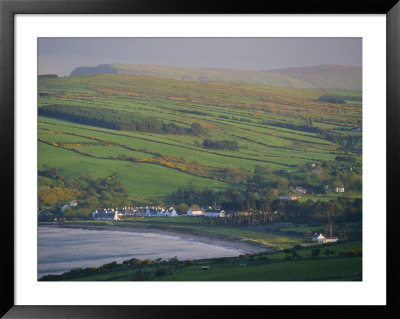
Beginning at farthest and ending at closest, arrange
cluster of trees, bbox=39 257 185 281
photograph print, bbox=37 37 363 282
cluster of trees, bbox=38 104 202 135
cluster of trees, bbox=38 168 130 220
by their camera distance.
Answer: cluster of trees, bbox=38 104 202 135 → cluster of trees, bbox=38 168 130 220 → photograph print, bbox=37 37 363 282 → cluster of trees, bbox=39 257 185 281

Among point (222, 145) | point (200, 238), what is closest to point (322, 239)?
point (200, 238)

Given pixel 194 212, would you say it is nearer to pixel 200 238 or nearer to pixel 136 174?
pixel 200 238

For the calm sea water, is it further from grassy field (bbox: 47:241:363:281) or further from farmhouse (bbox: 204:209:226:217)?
farmhouse (bbox: 204:209:226:217)

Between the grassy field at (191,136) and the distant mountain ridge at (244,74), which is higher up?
the distant mountain ridge at (244,74)

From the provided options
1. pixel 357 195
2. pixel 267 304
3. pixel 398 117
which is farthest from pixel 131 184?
pixel 398 117

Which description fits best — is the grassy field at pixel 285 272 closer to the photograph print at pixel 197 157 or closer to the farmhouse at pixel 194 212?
the photograph print at pixel 197 157

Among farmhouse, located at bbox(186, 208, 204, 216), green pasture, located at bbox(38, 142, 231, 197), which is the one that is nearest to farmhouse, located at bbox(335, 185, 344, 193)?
green pasture, located at bbox(38, 142, 231, 197)

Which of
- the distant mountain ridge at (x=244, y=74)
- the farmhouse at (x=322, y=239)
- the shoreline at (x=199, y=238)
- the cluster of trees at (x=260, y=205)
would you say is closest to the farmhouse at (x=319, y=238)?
the farmhouse at (x=322, y=239)
